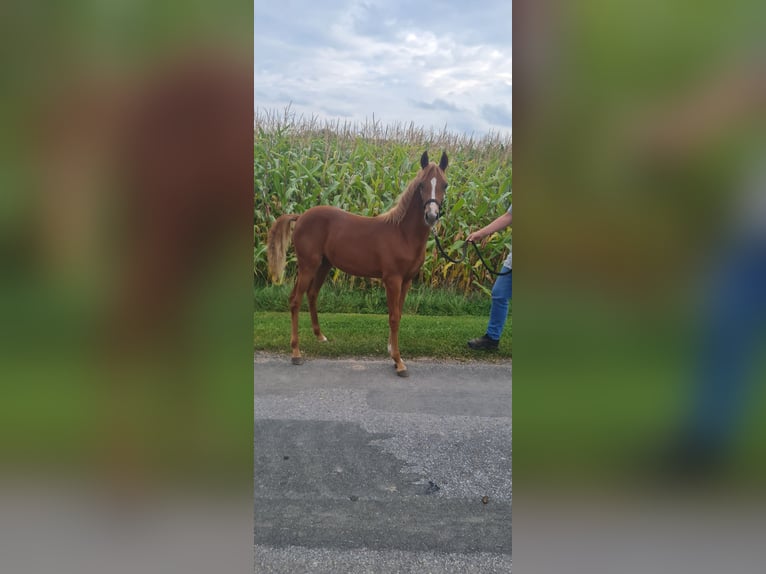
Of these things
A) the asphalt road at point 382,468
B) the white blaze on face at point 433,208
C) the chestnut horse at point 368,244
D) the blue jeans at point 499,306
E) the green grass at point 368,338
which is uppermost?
the white blaze on face at point 433,208

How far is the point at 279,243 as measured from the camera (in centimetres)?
337

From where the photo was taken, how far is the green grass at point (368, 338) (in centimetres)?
362

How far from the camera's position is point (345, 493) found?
76.4 inches

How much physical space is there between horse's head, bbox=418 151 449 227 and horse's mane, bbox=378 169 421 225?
0.10 m

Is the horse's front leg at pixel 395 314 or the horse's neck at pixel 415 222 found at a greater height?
the horse's neck at pixel 415 222

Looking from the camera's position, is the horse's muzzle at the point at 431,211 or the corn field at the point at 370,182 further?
the corn field at the point at 370,182

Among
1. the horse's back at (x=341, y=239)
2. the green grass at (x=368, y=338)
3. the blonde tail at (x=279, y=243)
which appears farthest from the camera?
the green grass at (x=368, y=338)
